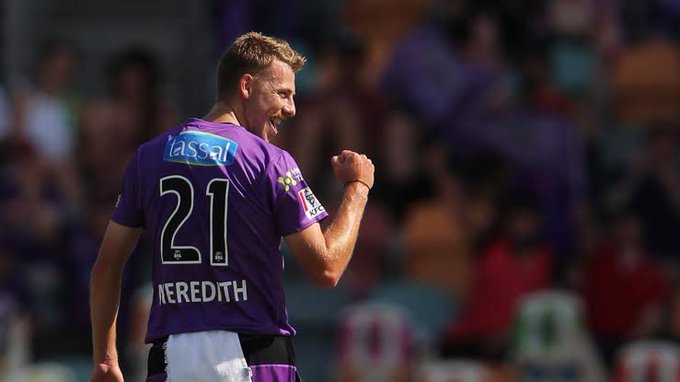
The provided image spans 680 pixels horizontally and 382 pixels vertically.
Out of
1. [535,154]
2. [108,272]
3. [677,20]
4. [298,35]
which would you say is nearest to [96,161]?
[298,35]

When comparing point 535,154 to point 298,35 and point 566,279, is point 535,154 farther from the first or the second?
point 298,35

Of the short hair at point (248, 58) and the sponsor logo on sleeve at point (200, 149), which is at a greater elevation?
the short hair at point (248, 58)

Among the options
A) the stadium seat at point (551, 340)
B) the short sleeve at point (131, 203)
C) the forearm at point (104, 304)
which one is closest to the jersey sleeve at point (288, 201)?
the short sleeve at point (131, 203)

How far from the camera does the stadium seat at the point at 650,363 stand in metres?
11.0

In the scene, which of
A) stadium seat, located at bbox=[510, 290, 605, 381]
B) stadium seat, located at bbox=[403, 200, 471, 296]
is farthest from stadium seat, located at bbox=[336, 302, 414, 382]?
stadium seat, located at bbox=[510, 290, 605, 381]

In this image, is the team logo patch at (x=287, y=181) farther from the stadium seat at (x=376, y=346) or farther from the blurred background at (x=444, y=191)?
the stadium seat at (x=376, y=346)

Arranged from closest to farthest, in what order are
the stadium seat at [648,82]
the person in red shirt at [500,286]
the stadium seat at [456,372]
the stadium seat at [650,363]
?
the stadium seat at [650,363] → the stadium seat at [456,372] → the person in red shirt at [500,286] → the stadium seat at [648,82]

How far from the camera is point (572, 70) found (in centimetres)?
1356

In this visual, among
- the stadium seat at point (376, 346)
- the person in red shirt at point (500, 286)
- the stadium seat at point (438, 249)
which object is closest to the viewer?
the person in red shirt at point (500, 286)

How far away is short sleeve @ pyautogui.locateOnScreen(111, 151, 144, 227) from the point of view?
553 centimetres

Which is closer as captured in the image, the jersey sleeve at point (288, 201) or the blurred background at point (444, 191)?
the jersey sleeve at point (288, 201)

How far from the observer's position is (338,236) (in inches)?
213

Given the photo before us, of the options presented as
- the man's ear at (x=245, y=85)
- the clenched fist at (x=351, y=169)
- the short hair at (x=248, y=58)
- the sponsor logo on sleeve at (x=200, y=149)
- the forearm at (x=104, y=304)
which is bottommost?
the forearm at (x=104, y=304)

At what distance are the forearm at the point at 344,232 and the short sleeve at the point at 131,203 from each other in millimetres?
641
